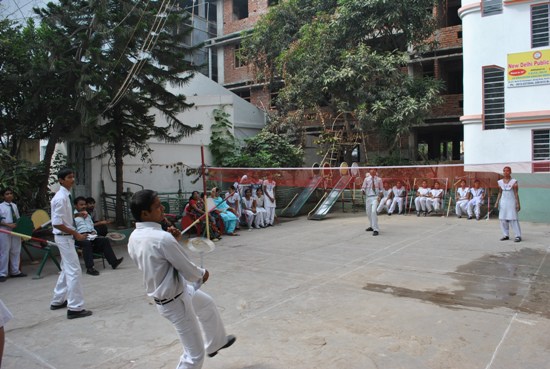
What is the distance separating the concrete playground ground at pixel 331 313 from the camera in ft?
13.4

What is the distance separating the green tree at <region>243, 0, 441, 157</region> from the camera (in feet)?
55.2

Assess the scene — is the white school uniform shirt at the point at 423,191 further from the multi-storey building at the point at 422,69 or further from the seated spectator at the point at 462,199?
the multi-storey building at the point at 422,69

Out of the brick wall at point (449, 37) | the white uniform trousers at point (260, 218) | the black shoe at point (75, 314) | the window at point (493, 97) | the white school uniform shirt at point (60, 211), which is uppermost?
the brick wall at point (449, 37)

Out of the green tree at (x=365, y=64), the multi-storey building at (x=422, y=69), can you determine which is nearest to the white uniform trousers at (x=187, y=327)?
the green tree at (x=365, y=64)

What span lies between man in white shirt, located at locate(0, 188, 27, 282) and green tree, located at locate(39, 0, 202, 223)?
2244 millimetres

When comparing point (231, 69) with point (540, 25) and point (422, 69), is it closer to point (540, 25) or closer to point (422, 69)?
point (422, 69)

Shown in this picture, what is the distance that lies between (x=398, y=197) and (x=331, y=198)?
2.47 metres

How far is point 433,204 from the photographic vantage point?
51.0ft

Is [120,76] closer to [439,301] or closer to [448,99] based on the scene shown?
[439,301]

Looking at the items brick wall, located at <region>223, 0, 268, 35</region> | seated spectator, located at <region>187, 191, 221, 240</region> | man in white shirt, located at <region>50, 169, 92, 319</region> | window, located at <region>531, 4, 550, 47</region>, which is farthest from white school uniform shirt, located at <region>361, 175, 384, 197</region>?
brick wall, located at <region>223, 0, 268, 35</region>

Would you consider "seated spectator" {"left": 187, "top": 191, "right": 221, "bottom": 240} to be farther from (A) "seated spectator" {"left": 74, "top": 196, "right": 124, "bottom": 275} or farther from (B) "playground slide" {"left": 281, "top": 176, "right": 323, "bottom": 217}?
(B) "playground slide" {"left": 281, "top": 176, "right": 323, "bottom": 217}

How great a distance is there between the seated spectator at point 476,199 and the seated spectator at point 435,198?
1102 mm

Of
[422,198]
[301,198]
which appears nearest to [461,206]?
[422,198]

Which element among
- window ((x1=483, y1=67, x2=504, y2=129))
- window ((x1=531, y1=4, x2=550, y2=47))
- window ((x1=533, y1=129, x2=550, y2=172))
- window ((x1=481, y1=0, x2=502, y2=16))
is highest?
window ((x1=481, y1=0, x2=502, y2=16))
